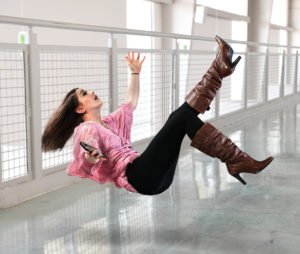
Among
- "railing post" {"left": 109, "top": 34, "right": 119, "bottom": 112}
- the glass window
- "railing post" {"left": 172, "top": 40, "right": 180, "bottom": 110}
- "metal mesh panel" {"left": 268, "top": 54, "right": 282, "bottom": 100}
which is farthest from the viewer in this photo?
the glass window

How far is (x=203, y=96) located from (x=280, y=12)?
14846mm

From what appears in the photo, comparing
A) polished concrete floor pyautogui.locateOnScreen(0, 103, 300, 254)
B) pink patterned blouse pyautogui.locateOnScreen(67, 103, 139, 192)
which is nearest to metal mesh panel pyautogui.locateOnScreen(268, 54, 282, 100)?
polished concrete floor pyautogui.locateOnScreen(0, 103, 300, 254)

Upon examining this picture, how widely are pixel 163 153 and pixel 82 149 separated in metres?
0.41

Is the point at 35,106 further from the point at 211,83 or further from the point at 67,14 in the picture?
the point at 67,14

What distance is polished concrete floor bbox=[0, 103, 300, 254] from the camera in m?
2.81

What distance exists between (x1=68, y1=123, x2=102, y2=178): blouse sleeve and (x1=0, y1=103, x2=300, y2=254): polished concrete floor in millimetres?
423

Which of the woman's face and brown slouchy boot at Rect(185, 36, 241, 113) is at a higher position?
brown slouchy boot at Rect(185, 36, 241, 113)

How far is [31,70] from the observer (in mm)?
Result: 3766

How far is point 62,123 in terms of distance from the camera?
2832 millimetres

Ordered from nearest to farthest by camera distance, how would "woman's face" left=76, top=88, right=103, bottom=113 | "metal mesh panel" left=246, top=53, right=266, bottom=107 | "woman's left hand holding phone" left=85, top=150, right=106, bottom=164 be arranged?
"woman's left hand holding phone" left=85, top=150, right=106, bottom=164, "woman's face" left=76, top=88, right=103, bottom=113, "metal mesh panel" left=246, top=53, right=266, bottom=107

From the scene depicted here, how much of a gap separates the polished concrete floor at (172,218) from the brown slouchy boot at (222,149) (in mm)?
441

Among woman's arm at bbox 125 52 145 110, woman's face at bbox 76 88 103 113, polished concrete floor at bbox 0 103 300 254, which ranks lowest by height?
polished concrete floor at bbox 0 103 300 254

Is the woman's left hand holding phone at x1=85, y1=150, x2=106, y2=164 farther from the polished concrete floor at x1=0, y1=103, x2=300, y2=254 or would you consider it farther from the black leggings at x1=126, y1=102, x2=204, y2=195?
the polished concrete floor at x1=0, y1=103, x2=300, y2=254

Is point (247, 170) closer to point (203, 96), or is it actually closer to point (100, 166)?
point (203, 96)
